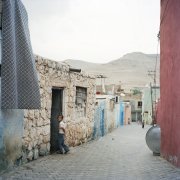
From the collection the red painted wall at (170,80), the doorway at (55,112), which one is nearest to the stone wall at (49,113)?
the doorway at (55,112)

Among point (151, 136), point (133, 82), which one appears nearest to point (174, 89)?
point (151, 136)

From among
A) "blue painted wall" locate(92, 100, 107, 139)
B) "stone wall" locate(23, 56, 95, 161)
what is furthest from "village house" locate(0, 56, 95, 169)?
"blue painted wall" locate(92, 100, 107, 139)

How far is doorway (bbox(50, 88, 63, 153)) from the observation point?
13305mm

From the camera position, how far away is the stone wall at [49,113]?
415 inches

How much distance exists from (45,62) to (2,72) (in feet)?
20.2

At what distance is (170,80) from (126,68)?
149645mm

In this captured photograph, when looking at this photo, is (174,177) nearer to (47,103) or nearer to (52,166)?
(52,166)

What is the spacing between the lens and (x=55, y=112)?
1354cm

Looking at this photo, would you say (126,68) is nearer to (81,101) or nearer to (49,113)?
(81,101)

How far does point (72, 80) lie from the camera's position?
14.5 meters

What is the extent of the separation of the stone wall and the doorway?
158 millimetres

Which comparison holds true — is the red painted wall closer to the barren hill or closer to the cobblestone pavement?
the cobblestone pavement

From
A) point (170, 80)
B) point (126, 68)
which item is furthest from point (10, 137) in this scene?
point (126, 68)

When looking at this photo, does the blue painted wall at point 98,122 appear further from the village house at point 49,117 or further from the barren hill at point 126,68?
the barren hill at point 126,68
